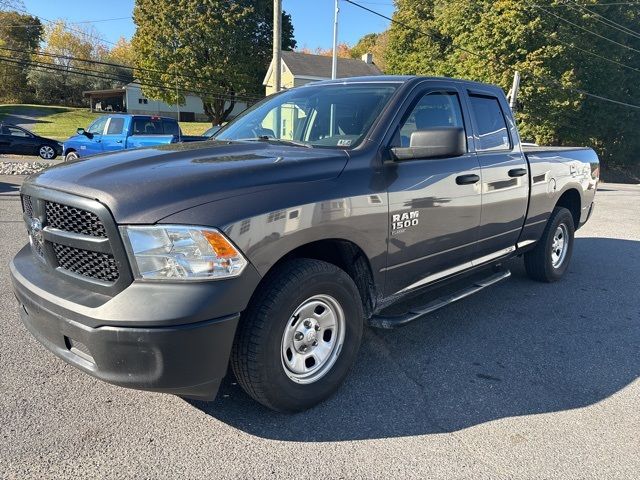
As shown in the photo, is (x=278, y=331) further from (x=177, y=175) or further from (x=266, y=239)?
(x=177, y=175)

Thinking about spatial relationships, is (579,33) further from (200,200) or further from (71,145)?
(200,200)

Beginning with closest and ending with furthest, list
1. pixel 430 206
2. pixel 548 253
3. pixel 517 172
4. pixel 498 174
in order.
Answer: pixel 430 206 → pixel 498 174 → pixel 517 172 → pixel 548 253

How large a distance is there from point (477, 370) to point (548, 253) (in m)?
2.52

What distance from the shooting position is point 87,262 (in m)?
2.42

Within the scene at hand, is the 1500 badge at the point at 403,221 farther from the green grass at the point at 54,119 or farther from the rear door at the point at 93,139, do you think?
the green grass at the point at 54,119

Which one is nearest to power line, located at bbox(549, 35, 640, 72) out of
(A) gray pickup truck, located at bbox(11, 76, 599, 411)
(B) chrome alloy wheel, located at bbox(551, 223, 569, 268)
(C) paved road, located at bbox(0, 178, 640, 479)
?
(B) chrome alloy wheel, located at bbox(551, 223, 569, 268)

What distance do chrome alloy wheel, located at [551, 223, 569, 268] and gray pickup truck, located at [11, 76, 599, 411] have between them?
1.98 meters

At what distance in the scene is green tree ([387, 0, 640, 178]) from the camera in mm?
24516

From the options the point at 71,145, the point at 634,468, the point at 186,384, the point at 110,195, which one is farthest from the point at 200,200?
the point at 71,145

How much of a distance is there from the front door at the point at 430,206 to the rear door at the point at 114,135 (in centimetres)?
1173

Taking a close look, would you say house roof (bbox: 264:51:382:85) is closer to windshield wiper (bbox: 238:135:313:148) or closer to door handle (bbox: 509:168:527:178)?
door handle (bbox: 509:168:527:178)

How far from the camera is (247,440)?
2.58 metres

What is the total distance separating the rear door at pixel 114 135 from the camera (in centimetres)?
1363

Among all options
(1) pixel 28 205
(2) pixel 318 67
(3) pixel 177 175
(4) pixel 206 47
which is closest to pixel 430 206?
(3) pixel 177 175
